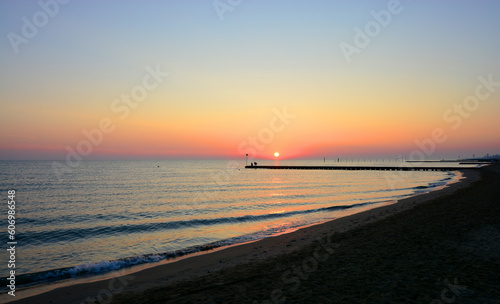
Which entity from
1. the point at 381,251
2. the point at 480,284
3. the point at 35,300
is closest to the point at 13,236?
the point at 35,300

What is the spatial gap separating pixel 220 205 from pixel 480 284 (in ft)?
88.1

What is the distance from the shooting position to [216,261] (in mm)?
12977

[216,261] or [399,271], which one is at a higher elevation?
[399,271]

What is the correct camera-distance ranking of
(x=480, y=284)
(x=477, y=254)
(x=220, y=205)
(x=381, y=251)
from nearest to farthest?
(x=480, y=284) < (x=477, y=254) < (x=381, y=251) < (x=220, y=205)

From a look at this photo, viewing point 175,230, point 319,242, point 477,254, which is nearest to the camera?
point 477,254

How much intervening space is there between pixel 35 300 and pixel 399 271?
38.4 ft

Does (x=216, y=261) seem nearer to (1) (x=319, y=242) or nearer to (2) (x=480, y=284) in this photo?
(1) (x=319, y=242)

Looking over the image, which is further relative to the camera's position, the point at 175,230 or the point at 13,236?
the point at 175,230

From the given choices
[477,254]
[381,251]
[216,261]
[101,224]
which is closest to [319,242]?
[381,251]

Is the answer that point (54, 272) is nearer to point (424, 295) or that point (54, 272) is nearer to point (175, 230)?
point (175, 230)

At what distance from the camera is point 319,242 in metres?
14.6

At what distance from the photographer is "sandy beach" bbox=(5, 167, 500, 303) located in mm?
7535

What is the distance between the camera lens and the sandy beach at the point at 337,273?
7.54m

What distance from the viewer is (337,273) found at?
9273mm
